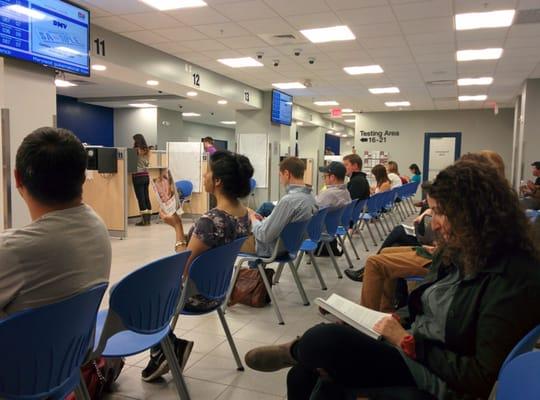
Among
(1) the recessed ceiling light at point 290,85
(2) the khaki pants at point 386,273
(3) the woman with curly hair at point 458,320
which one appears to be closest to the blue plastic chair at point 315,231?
(2) the khaki pants at point 386,273

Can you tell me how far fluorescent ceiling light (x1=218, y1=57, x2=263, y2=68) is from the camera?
24.5 ft

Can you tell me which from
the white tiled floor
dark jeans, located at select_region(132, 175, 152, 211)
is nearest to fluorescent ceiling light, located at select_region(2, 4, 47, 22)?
the white tiled floor

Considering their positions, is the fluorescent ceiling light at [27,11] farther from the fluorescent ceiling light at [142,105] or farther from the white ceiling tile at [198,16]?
Answer: the fluorescent ceiling light at [142,105]

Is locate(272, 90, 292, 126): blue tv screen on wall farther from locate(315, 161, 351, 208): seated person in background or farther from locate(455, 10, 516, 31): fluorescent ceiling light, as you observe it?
locate(315, 161, 351, 208): seated person in background

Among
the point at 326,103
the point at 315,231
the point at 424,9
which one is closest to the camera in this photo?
the point at 315,231

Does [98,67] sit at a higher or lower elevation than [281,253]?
higher

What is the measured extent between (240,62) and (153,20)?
7.94 feet

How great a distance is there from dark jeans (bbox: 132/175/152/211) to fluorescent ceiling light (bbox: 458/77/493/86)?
6344 mm

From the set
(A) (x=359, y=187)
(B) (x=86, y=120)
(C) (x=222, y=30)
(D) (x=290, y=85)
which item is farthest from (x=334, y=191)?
(B) (x=86, y=120)

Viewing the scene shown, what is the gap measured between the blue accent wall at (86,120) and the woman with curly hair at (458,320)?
12056 millimetres

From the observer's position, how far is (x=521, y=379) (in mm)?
967

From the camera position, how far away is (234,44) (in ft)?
21.3

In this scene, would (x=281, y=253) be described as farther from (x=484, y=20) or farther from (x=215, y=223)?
(x=484, y=20)

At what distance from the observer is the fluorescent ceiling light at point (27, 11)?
404cm
